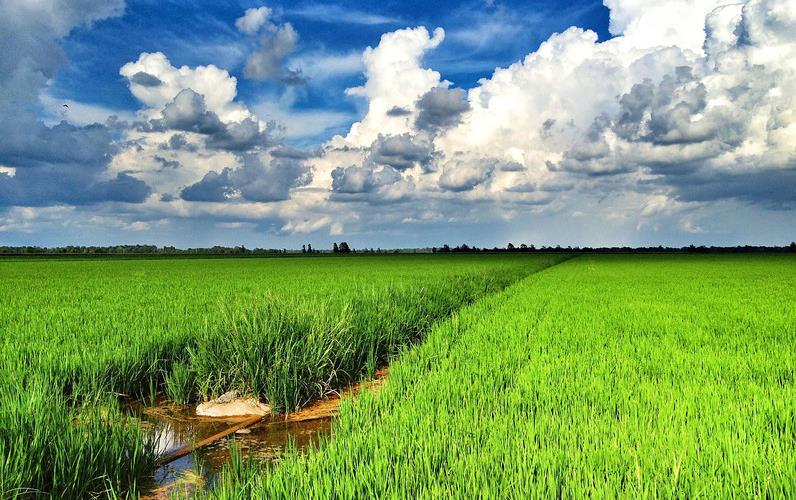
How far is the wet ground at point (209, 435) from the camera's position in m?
3.96

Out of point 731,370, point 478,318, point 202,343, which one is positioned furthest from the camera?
point 478,318

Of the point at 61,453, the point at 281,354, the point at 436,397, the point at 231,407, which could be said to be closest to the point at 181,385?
the point at 231,407

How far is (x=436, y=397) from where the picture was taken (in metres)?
4.68

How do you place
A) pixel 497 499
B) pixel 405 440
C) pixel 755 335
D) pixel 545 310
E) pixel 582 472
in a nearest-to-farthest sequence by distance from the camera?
pixel 497 499 < pixel 582 472 < pixel 405 440 < pixel 755 335 < pixel 545 310

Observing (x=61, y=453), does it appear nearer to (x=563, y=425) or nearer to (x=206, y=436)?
(x=206, y=436)

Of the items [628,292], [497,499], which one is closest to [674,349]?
[497,499]

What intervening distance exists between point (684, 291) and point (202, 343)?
619 inches

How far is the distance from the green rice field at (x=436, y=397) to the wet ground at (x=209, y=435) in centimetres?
17

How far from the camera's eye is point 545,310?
11.7 metres

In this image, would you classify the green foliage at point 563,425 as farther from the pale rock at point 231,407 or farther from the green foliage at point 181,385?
the green foliage at point 181,385

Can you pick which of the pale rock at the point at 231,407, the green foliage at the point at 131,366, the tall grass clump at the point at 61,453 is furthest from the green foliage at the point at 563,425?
the pale rock at the point at 231,407

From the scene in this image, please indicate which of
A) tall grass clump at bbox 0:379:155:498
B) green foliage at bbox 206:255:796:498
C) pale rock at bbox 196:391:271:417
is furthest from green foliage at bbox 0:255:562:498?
green foliage at bbox 206:255:796:498

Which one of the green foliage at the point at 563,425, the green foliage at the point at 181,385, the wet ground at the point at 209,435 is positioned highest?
the green foliage at the point at 563,425

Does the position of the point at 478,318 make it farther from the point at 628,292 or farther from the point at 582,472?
the point at 628,292
